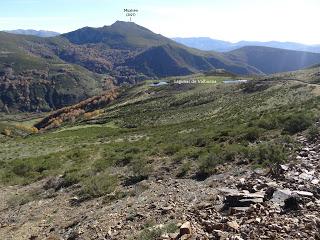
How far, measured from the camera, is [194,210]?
48.0 ft

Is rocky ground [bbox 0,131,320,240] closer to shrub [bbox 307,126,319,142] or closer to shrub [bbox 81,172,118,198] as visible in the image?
shrub [bbox 307,126,319,142]

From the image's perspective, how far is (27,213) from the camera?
66.6 feet

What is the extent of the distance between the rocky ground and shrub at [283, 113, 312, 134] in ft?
11.5

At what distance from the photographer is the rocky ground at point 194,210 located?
1225 cm

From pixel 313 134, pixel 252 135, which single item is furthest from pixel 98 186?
pixel 313 134

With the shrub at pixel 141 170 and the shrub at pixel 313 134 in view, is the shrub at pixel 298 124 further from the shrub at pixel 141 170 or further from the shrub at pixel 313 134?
the shrub at pixel 141 170

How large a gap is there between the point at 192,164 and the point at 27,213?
355 inches

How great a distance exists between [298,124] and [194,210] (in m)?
13.8

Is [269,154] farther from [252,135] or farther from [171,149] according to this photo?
[171,149]

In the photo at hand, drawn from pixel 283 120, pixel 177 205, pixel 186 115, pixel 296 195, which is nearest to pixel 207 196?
pixel 177 205

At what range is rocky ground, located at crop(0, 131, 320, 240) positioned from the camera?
1225cm

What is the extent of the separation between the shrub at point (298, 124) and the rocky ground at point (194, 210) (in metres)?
3.49

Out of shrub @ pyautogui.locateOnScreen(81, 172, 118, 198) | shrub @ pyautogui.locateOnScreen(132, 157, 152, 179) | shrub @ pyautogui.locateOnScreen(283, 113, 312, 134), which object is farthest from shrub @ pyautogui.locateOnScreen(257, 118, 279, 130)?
shrub @ pyautogui.locateOnScreen(81, 172, 118, 198)

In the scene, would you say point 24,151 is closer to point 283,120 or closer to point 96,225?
point 283,120
